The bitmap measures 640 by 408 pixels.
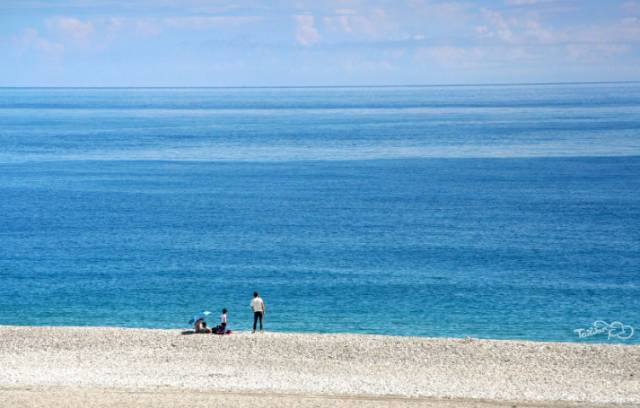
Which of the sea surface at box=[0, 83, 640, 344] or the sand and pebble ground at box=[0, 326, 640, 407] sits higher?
the sea surface at box=[0, 83, 640, 344]

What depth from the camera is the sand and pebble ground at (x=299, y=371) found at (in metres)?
26.7

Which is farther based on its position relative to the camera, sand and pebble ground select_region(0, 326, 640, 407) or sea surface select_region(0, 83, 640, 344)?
sea surface select_region(0, 83, 640, 344)

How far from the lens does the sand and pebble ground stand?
26734mm

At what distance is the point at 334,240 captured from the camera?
214ft

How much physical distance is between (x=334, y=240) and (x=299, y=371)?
34.6 metres

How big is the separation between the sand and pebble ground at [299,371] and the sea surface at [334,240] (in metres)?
8.45

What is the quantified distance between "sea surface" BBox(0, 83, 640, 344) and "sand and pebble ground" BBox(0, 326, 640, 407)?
845cm

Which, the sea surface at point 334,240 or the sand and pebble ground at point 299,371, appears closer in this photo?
the sand and pebble ground at point 299,371

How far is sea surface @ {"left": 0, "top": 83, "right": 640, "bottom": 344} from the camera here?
46.6 m

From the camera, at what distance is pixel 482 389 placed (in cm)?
2805

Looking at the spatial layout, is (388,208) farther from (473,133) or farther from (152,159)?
(473,133)

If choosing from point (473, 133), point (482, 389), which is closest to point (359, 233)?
point (482, 389)

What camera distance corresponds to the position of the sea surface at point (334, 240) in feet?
153

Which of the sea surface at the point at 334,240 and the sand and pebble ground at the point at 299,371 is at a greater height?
the sea surface at the point at 334,240
